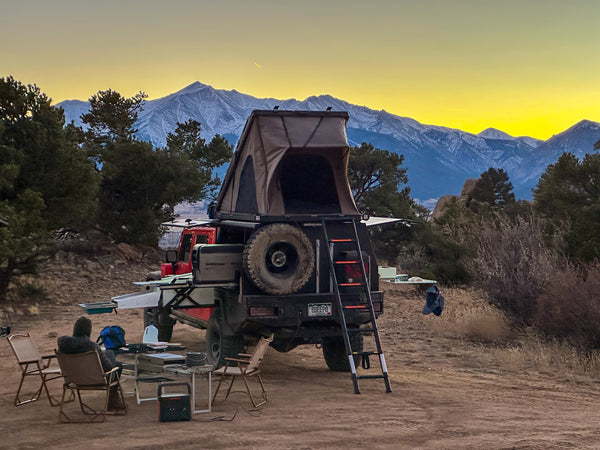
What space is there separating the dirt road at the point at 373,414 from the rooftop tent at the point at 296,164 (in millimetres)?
2553

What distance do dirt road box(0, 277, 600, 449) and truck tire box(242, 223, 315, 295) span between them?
1461 millimetres

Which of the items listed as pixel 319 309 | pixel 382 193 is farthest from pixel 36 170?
pixel 382 193

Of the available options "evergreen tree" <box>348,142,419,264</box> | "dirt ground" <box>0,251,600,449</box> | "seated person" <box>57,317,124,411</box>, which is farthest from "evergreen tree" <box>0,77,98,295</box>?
"evergreen tree" <box>348,142,419,264</box>

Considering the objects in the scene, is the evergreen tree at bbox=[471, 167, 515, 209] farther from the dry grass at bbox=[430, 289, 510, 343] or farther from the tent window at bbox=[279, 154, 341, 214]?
the tent window at bbox=[279, 154, 341, 214]

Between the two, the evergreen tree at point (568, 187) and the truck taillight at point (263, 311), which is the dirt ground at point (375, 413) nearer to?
the truck taillight at point (263, 311)

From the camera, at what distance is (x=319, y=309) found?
→ 10.1 metres

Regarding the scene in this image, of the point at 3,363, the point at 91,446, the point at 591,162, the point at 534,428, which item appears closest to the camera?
the point at 91,446

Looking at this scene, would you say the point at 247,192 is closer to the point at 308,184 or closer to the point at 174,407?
the point at 308,184

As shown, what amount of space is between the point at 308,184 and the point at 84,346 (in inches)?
168

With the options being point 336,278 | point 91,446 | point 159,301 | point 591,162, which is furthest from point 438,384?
point 591,162

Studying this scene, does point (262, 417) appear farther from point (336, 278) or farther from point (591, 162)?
point (591, 162)

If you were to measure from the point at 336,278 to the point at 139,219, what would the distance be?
2241 cm

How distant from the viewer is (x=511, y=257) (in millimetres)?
15656

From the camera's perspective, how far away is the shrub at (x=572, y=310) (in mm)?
12688
